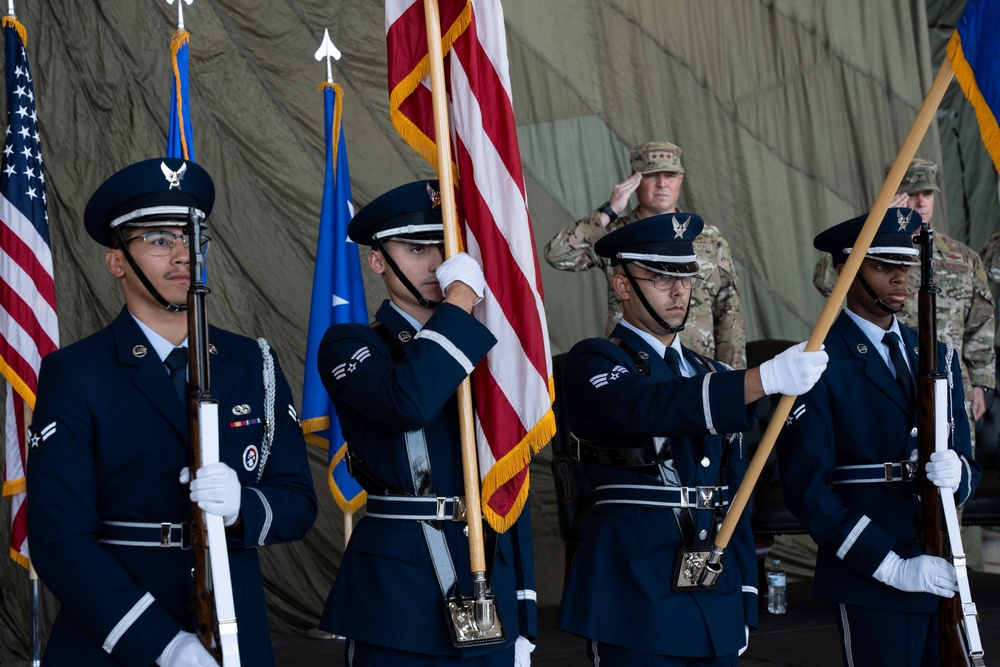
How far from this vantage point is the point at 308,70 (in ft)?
19.8

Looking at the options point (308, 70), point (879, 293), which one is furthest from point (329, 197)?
point (879, 293)

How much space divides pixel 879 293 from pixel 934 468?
0.53 m

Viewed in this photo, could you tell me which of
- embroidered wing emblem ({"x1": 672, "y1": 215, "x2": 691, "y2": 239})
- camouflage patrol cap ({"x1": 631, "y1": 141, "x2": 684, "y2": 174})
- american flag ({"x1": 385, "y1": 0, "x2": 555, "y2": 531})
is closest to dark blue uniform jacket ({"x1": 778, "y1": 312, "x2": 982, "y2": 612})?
embroidered wing emblem ({"x1": 672, "y1": 215, "x2": 691, "y2": 239})

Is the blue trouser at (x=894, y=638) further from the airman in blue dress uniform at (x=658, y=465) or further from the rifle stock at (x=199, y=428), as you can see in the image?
the rifle stock at (x=199, y=428)

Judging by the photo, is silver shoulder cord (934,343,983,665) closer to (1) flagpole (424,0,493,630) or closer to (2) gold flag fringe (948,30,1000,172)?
(2) gold flag fringe (948,30,1000,172)

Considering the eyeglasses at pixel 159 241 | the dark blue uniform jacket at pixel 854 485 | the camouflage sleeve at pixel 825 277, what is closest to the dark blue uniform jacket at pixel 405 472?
the eyeglasses at pixel 159 241

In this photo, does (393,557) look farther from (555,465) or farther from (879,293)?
(555,465)

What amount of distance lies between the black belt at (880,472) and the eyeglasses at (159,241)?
1.72 meters

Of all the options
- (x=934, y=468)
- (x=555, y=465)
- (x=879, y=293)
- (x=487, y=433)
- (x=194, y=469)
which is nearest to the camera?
(x=194, y=469)

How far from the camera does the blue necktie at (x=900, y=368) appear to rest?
3090 millimetres

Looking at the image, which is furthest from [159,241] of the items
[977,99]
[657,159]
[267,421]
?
[657,159]

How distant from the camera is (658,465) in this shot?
109 inches

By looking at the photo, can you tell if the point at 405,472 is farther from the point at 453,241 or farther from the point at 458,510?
the point at 453,241

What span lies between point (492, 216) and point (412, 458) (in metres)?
0.57
